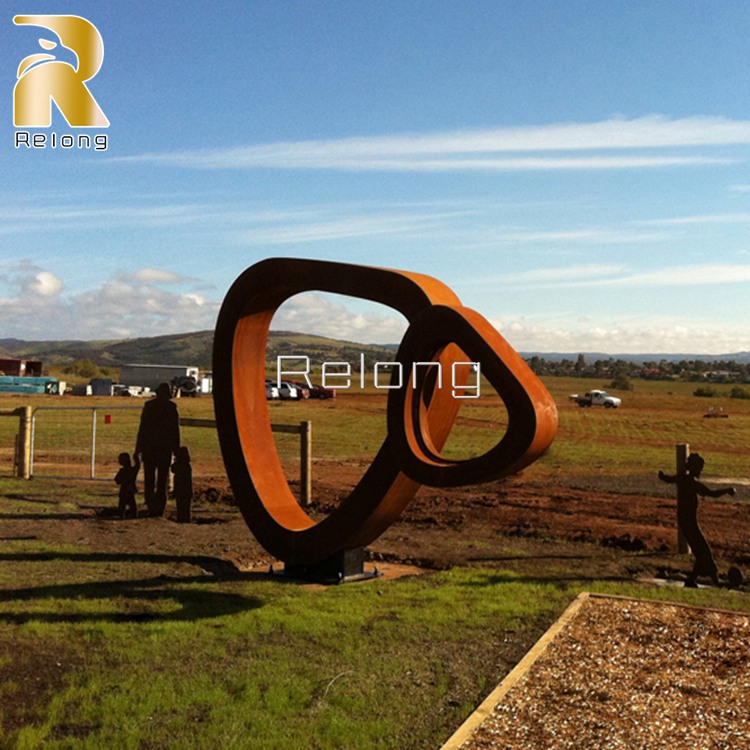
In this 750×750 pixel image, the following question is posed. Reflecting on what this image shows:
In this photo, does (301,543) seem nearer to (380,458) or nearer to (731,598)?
(380,458)

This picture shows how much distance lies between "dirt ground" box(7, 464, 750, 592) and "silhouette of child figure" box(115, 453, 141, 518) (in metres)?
0.29

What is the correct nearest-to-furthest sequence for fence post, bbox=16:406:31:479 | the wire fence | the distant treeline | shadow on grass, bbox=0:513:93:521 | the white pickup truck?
shadow on grass, bbox=0:513:93:521 < the wire fence < fence post, bbox=16:406:31:479 < the white pickup truck < the distant treeline

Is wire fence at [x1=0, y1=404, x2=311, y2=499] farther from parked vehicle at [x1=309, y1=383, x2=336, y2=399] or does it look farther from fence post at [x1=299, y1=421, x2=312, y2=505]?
parked vehicle at [x1=309, y1=383, x2=336, y2=399]

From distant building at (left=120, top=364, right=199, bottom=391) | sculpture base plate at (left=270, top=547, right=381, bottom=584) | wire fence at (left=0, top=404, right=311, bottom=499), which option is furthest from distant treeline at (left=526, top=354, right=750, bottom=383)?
sculpture base plate at (left=270, top=547, right=381, bottom=584)

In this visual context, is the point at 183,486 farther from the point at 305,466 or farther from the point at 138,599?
the point at 138,599

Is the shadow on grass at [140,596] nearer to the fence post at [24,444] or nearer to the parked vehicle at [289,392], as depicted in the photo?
the fence post at [24,444]

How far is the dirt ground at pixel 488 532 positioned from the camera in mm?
11688

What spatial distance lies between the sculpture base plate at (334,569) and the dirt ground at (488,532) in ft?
2.43

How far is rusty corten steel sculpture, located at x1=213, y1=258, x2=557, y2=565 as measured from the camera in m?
7.81

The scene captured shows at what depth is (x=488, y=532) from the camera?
1384 cm

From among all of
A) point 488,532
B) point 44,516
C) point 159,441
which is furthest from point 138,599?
point 488,532

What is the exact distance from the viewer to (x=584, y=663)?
7434mm

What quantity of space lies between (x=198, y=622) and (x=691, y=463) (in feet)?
20.8

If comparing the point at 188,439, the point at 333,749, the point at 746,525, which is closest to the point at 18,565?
the point at 333,749
